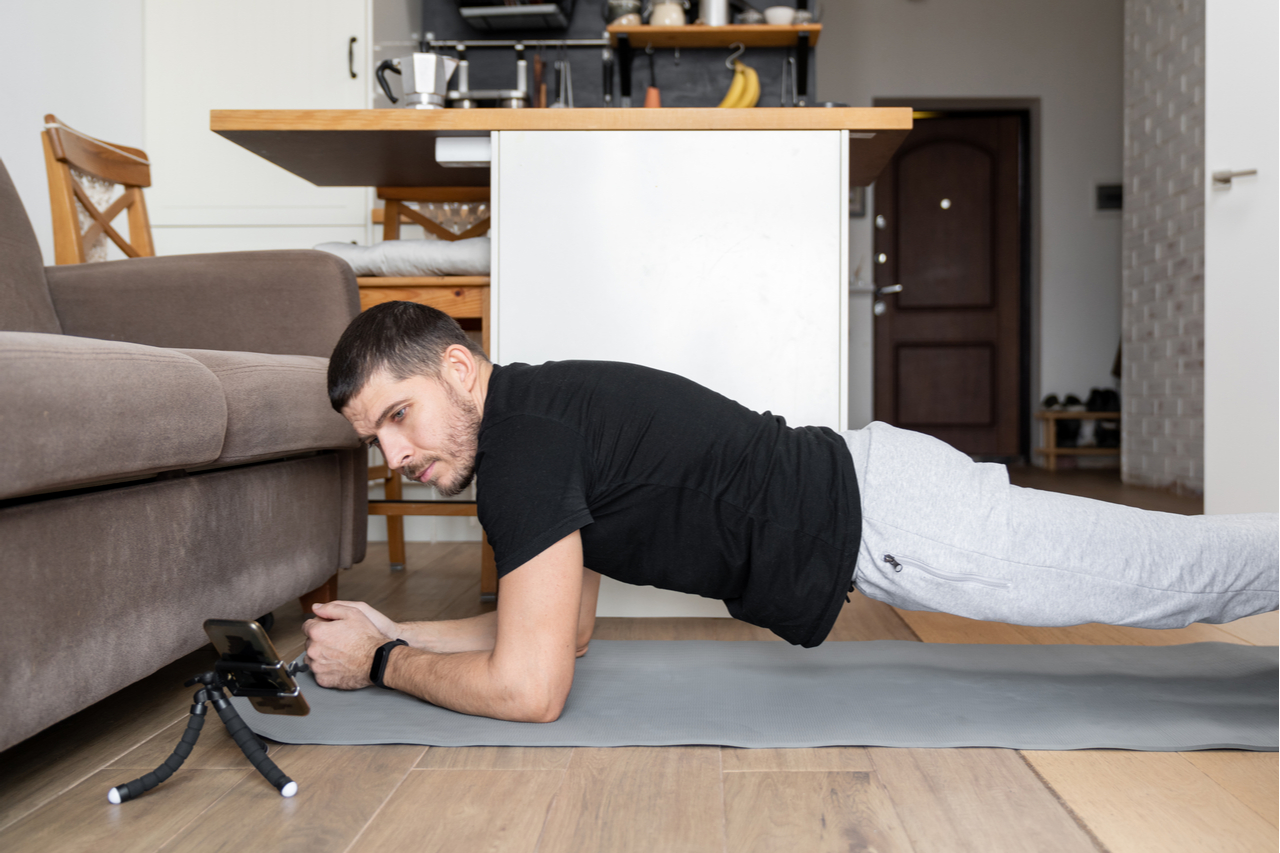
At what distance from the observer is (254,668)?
3.04 ft

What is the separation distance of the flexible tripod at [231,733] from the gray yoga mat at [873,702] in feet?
0.44

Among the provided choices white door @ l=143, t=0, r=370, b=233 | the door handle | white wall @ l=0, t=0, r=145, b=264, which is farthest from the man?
white door @ l=143, t=0, r=370, b=233

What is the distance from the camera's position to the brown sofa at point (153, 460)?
859 millimetres

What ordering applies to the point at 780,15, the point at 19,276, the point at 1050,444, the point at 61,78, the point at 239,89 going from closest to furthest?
1. the point at 19,276
2. the point at 61,78
3. the point at 239,89
4. the point at 780,15
5. the point at 1050,444

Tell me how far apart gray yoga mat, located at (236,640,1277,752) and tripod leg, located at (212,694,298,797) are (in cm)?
13

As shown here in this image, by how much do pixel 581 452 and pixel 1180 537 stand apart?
2.41 feet

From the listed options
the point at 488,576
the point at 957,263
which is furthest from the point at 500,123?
the point at 957,263

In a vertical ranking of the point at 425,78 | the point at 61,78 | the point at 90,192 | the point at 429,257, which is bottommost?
the point at 429,257

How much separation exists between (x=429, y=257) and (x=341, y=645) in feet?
2.91

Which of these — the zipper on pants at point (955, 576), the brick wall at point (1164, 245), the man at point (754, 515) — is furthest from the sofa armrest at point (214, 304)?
the brick wall at point (1164, 245)

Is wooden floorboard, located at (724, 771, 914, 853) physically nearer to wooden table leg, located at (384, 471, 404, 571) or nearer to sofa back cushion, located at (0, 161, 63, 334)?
sofa back cushion, located at (0, 161, 63, 334)

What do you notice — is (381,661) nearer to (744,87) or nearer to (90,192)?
(90,192)

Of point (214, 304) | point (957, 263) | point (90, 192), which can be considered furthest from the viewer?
point (957, 263)

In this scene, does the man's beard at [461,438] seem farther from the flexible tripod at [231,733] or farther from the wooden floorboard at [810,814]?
the wooden floorboard at [810,814]
